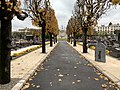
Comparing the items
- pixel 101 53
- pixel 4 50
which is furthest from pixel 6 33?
pixel 101 53

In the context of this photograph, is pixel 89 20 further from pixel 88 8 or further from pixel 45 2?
pixel 45 2

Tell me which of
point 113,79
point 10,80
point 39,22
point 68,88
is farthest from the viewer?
point 39,22

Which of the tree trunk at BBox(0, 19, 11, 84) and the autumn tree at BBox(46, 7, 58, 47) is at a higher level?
the autumn tree at BBox(46, 7, 58, 47)

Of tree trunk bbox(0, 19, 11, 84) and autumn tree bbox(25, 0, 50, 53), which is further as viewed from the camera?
autumn tree bbox(25, 0, 50, 53)

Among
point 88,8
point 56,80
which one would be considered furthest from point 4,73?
point 88,8

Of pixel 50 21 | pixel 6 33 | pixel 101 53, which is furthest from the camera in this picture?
pixel 50 21

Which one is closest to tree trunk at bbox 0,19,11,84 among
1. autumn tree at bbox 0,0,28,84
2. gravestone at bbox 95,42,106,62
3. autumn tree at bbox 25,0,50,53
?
autumn tree at bbox 0,0,28,84

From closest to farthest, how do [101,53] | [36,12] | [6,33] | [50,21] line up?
1. [6,33]
2. [101,53]
3. [36,12]
4. [50,21]

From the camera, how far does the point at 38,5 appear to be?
2889 centimetres

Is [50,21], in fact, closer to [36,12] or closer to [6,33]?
[36,12]

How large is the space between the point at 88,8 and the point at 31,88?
839 inches

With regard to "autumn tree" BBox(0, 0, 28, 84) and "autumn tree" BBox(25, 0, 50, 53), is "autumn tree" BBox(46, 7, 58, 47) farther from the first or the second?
"autumn tree" BBox(0, 0, 28, 84)

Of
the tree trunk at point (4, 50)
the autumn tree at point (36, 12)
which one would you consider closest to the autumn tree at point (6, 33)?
the tree trunk at point (4, 50)

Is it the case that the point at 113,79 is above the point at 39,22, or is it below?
below
